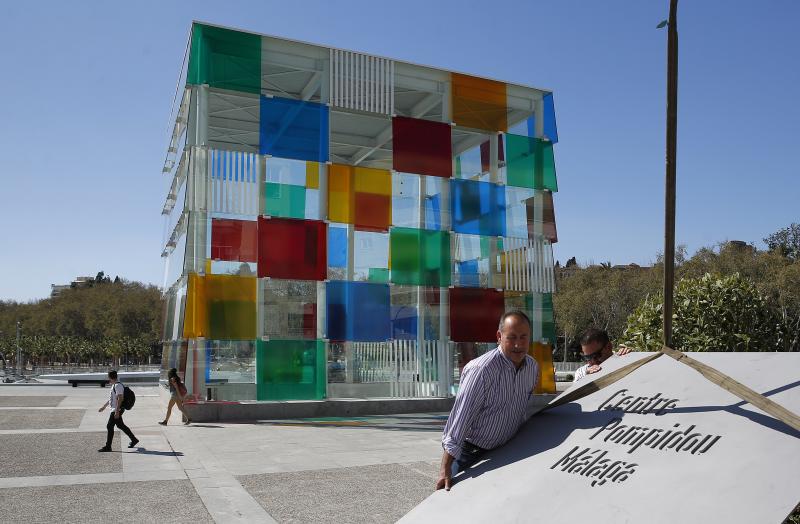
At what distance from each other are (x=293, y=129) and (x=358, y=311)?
575 centimetres

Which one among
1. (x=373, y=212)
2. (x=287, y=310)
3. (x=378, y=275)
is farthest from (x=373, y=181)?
(x=287, y=310)

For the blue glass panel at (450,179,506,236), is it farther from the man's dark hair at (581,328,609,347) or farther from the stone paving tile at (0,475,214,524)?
the man's dark hair at (581,328,609,347)

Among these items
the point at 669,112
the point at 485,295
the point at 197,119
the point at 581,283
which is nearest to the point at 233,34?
the point at 197,119

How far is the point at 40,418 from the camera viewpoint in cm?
1975

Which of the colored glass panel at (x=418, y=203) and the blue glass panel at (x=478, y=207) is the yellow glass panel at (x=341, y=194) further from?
the blue glass panel at (x=478, y=207)

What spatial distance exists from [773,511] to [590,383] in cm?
162

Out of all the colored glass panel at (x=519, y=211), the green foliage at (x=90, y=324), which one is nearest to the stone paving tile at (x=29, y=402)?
the colored glass panel at (x=519, y=211)

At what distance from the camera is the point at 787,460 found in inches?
97.0

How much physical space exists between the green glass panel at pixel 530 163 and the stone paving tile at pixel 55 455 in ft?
49.1

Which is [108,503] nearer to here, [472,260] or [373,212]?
[373,212]

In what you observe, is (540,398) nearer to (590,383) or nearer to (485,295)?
(485,295)

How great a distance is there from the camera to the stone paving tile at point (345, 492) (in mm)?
8188

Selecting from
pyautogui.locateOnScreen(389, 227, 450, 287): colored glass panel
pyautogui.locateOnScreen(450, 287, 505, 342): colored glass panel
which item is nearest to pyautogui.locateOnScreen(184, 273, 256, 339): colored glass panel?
pyautogui.locateOnScreen(389, 227, 450, 287): colored glass panel

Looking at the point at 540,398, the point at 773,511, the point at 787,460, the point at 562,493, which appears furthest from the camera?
the point at 540,398
